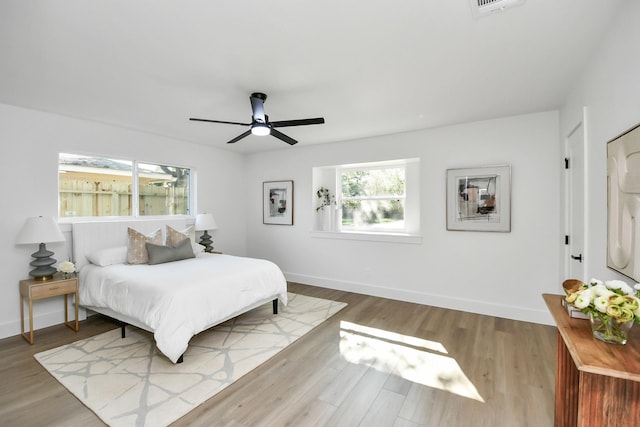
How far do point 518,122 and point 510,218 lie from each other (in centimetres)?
116

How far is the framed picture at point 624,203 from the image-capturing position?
147cm

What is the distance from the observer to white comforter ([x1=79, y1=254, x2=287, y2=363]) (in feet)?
8.17

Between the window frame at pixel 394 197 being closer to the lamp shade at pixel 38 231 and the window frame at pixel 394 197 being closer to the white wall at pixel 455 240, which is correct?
the white wall at pixel 455 240

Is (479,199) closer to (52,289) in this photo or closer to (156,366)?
(156,366)

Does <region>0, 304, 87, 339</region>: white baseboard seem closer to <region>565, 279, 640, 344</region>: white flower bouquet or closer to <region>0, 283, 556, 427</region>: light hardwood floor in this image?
<region>0, 283, 556, 427</region>: light hardwood floor

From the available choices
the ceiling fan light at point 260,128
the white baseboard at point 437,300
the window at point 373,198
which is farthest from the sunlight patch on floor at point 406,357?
the ceiling fan light at point 260,128

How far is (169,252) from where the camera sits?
3.73 meters

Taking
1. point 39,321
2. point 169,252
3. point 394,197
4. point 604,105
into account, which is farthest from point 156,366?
point 604,105

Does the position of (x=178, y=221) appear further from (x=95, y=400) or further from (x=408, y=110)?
(x=408, y=110)

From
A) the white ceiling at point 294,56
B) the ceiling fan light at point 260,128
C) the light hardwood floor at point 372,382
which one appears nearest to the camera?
the white ceiling at point 294,56

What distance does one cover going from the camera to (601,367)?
1.08 meters

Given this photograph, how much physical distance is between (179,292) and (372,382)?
1823mm

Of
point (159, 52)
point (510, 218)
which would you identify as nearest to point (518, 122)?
point (510, 218)

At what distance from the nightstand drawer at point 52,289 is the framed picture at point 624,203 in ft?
15.6
